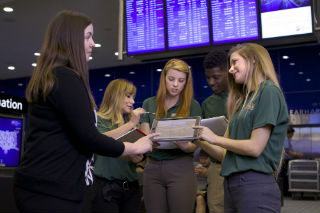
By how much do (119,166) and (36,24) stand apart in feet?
20.1

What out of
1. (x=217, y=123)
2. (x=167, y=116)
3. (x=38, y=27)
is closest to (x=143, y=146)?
(x=217, y=123)

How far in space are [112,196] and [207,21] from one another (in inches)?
81.2

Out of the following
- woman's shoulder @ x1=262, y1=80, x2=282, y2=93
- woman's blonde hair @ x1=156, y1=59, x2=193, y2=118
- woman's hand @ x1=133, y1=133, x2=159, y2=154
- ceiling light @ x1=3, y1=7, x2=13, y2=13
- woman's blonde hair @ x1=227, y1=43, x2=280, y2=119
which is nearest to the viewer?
woman's hand @ x1=133, y1=133, x2=159, y2=154

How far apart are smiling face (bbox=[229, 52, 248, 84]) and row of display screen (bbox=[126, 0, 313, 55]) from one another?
1.65m

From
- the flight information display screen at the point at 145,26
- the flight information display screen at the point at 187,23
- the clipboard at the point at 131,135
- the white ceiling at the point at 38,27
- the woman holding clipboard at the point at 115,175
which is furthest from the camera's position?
the white ceiling at the point at 38,27

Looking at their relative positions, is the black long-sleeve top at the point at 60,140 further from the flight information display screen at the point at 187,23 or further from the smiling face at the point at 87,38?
the flight information display screen at the point at 187,23

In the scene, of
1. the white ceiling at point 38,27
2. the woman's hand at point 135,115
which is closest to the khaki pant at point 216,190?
the woman's hand at point 135,115

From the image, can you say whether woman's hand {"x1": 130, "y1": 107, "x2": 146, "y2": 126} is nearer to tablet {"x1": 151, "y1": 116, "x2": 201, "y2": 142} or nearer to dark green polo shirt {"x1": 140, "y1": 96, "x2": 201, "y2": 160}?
dark green polo shirt {"x1": 140, "y1": 96, "x2": 201, "y2": 160}

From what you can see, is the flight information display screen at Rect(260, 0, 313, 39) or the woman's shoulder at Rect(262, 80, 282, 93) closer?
the woman's shoulder at Rect(262, 80, 282, 93)

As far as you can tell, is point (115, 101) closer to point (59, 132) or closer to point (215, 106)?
point (215, 106)

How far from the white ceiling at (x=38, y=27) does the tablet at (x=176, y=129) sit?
426cm

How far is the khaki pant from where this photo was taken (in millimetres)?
2909

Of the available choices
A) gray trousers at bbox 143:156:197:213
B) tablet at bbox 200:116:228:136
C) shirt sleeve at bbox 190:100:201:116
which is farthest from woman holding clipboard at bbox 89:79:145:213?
tablet at bbox 200:116:228:136

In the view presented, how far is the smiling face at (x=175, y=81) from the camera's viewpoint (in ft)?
9.02
